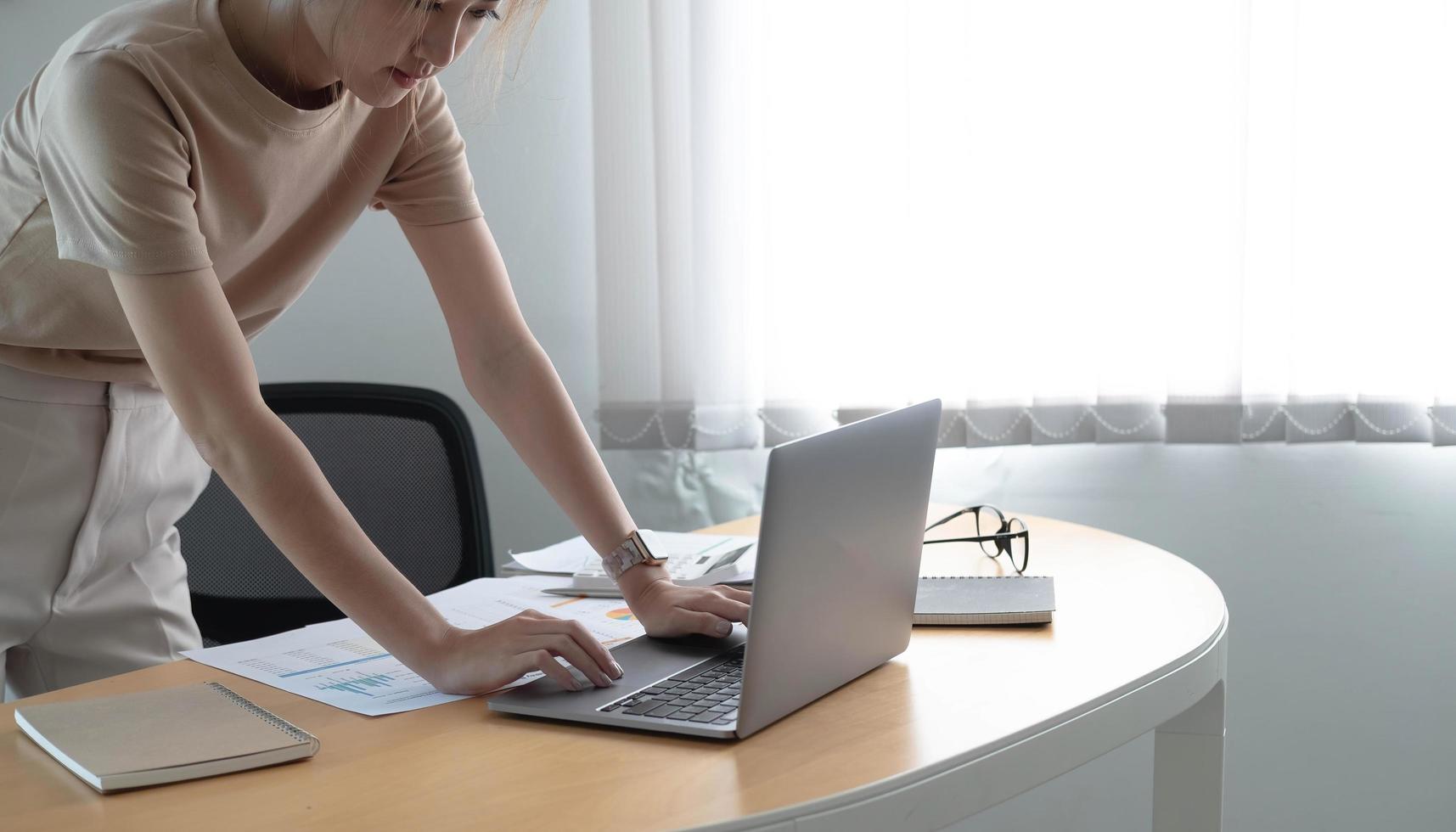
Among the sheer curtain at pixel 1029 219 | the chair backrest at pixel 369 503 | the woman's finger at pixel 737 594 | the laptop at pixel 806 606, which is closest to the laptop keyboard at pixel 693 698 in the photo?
the laptop at pixel 806 606

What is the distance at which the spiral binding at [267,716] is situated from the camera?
35.3 inches

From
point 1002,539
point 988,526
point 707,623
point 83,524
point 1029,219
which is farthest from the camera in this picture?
point 1029,219

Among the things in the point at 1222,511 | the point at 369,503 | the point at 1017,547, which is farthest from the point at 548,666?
the point at 1222,511

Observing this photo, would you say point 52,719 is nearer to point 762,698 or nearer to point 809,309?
point 762,698

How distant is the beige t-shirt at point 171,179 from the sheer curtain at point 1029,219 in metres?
0.80

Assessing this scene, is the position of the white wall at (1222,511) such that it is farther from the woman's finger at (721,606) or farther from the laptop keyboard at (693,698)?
the laptop keyboard at (693,698)

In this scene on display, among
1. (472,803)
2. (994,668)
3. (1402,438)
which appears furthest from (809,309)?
(472,803)

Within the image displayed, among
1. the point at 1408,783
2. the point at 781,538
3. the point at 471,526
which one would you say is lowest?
the point at 1408,783

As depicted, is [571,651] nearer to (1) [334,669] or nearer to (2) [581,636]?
(2) [581,636]

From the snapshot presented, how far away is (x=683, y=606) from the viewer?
1130 millimetres

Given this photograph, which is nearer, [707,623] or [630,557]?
[707,623]

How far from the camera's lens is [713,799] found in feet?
2.59

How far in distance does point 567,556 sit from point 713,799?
73cm

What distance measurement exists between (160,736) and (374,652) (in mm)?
278
